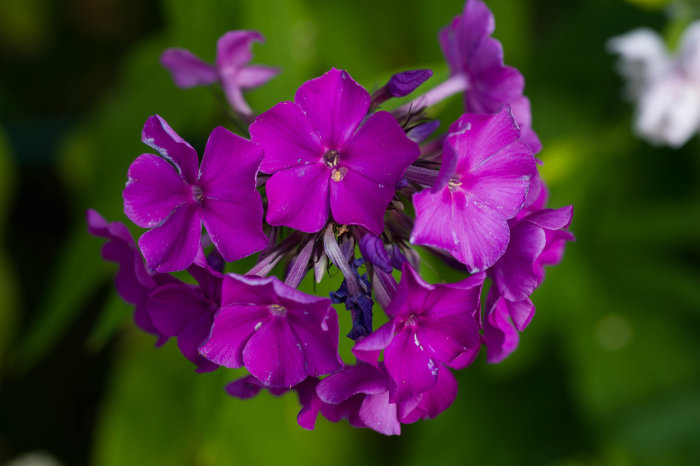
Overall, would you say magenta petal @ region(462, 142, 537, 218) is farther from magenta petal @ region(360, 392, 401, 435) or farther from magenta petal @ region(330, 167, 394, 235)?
magenta petal @ region(360, 392, 401, 435)

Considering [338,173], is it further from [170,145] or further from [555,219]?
[555,219]

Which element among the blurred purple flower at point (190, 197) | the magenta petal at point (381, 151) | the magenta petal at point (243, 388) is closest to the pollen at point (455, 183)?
the magenta petal at point (381, 151)

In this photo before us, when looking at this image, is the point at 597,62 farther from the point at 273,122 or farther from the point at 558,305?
the point at 273,122

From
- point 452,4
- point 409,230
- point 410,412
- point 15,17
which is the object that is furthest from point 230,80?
point 15,17

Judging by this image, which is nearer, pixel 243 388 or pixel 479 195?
pixel 479 195

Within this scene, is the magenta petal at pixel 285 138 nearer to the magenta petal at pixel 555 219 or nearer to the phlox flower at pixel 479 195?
the phlox flower at pixel 479 195

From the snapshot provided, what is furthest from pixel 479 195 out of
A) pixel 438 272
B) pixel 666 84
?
pixel 666 84
